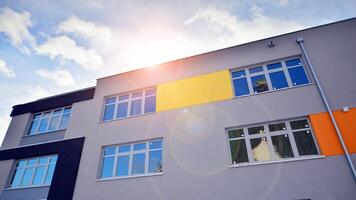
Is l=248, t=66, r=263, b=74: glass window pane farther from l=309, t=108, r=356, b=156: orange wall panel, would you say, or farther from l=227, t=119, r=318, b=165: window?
l=309, t=108, r=356, b=156: orange wall panel

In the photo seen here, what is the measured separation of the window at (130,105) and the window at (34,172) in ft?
13.4

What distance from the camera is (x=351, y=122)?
816cm

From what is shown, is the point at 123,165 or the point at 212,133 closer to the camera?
the point at 212,133

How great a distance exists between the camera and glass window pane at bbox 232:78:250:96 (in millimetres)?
10492

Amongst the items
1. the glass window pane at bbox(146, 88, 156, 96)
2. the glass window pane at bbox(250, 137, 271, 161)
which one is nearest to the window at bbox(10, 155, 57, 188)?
the glass window pane at bbox(146, 88, 156, 96)

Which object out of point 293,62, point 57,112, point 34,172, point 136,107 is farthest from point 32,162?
point 293,62

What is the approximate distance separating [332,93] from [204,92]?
5.43 m

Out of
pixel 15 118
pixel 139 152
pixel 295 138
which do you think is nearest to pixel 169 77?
pixel 139 152

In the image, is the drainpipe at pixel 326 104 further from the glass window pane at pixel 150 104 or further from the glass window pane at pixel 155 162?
the glass window pane at pixel 150 104

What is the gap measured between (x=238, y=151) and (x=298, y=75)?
4534mm

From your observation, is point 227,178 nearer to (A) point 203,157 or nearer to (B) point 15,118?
(A) point 203,157

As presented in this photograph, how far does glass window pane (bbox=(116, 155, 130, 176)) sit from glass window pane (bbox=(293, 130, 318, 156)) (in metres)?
7.62

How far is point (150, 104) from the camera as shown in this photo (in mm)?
12039

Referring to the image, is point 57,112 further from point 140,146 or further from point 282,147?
point 282,147
